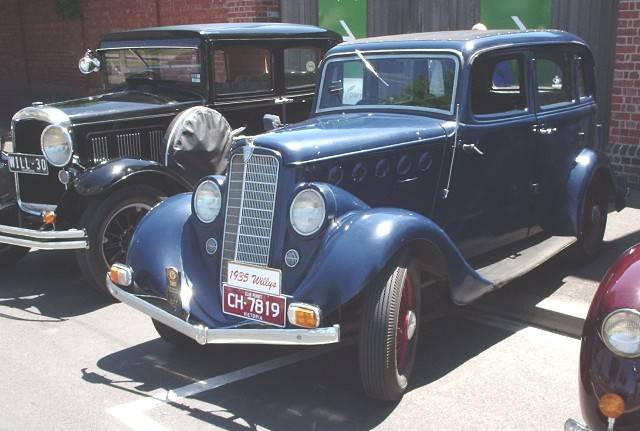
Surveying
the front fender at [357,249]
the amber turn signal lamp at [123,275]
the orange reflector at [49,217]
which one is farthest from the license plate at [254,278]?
the orange reflector at [49,217]

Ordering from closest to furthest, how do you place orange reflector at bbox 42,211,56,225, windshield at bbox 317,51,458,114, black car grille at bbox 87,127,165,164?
windshield at bbox 317,51,458,114, orange reflector at bbox 42,211,56,225, black car grille at bbox 87,127,165,164

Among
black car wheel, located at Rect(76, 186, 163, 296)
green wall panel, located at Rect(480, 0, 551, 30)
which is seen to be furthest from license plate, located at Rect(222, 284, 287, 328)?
green wall panel, located at Rect(480, 0, 551, 30)

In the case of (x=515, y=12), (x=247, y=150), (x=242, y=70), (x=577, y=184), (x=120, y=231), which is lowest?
(x=120, y=231)

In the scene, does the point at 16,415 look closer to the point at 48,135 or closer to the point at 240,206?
the point at 240,206

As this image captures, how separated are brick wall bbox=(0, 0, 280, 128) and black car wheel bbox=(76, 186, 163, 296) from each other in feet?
22.0

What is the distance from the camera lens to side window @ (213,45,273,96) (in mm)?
6007

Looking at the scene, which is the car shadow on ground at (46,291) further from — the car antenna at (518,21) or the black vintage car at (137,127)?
the car antenna at (518,21)

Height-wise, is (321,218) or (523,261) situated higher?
(321,218)

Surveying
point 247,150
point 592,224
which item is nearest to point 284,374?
point 247,150

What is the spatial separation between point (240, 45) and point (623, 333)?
4523mm

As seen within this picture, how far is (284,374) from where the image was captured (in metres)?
3.93

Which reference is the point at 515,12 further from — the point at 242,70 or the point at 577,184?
the point at 577,184

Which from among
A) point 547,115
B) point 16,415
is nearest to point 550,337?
point 547,115

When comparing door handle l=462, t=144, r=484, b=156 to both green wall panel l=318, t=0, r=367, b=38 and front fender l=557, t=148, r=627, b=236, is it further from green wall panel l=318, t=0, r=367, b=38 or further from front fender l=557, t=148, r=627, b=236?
green wall panel l=318, t=0, r=367, b=38
